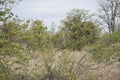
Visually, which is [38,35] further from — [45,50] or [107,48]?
[107,48]

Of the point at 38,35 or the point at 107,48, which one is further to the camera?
the point at 107,48

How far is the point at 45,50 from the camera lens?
12.3 metres

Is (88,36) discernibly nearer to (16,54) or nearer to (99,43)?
(99,43)

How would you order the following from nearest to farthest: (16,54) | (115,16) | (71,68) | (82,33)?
(16,54) < (71,68) < (82,33) < (115,16)

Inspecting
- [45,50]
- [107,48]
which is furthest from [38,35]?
[107,48]

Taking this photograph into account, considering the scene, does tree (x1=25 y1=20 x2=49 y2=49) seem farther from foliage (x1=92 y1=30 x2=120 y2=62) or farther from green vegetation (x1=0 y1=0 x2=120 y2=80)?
foliage (x1=92 y1=30 x2=120 y2=62)

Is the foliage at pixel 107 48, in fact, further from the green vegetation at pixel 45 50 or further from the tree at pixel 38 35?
the tree at pixel 38 35

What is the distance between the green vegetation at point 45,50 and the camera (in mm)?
10406

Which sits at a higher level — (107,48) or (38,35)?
(38,35)

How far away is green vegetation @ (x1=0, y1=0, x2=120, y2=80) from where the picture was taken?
10.4 meters

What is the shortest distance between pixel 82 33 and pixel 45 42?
1283 millimetres

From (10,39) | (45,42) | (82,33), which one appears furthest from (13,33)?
(82,33)

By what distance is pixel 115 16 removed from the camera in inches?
2308

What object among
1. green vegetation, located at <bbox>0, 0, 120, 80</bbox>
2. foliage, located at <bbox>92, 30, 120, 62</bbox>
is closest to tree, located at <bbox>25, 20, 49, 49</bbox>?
green vegetation, located at <bbox>0, 0, 120, 80</bbox>
